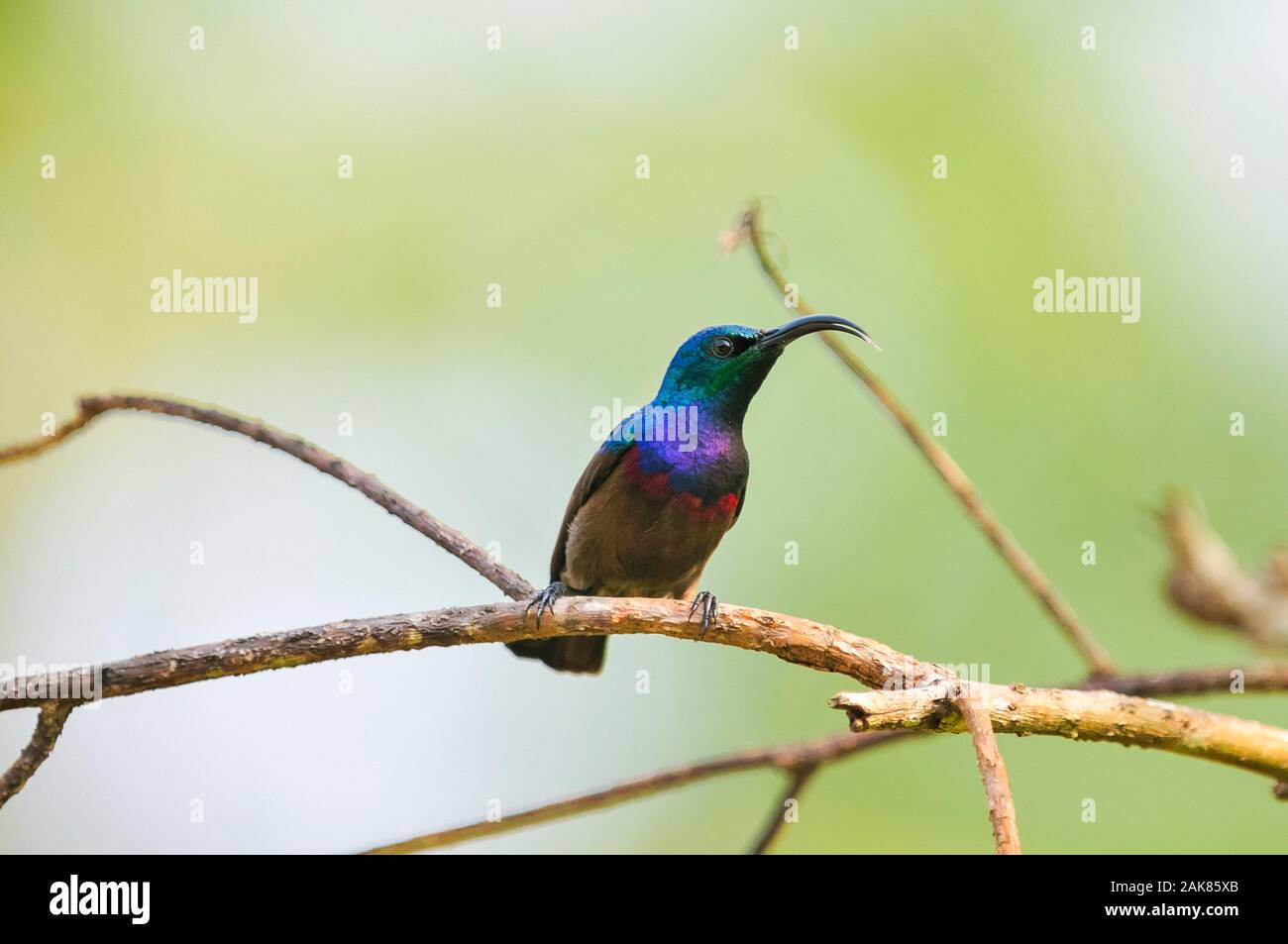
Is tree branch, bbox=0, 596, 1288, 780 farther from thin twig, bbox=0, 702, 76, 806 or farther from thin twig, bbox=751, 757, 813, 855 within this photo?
thin twig, bbox=751, 757, 813, 855

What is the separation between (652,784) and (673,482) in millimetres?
1902

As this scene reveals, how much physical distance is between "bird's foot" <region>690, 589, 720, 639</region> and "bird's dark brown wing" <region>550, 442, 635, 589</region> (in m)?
1.63

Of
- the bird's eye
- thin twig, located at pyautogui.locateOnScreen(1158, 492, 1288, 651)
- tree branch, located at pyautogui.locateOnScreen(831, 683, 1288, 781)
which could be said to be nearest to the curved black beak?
the bird's eye

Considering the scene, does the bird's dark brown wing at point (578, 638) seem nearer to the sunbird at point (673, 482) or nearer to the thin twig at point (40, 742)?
the sunbird at point (673, 482)

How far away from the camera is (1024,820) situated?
793 centimetres

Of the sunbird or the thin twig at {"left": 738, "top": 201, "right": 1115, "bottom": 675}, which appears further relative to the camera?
the sunbird

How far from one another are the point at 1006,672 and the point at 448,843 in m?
5.44

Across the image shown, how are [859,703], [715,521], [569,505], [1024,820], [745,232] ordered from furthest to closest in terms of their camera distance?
[1024,820], [569,505], [715,521], [745,232], [859,703]

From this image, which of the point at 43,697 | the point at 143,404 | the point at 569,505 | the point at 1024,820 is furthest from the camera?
the point at 1024,820

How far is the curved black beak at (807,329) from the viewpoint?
5.57 m

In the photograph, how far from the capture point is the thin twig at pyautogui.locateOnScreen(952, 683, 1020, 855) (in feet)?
9.70

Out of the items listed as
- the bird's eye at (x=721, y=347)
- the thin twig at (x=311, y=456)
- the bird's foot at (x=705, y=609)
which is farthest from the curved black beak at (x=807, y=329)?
the thin twig at (x=311, y=456)

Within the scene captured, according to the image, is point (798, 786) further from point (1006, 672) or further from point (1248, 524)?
point (1248, 524)

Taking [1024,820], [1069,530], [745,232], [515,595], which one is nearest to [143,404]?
[515,595]
